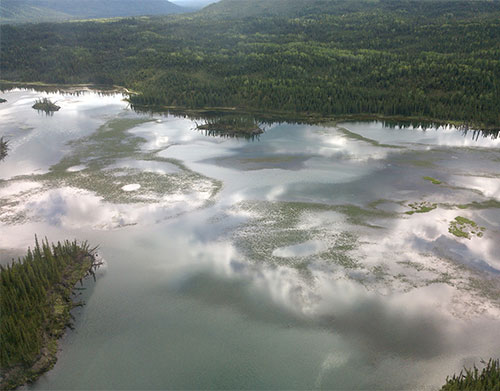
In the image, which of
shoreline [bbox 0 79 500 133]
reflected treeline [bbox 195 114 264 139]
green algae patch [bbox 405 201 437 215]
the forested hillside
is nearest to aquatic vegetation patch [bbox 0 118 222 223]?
reflected treeline [bbox 195 114 264 139]

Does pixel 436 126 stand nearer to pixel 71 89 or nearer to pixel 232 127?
pixel 232 127

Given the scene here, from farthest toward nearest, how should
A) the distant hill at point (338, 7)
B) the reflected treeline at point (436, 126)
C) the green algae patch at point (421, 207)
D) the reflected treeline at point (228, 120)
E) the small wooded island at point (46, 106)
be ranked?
the distant hill at point (338, 7)
the small wooded island at point (46, 106)
the reflected treeline at point (228, 120)
the reflected treeline at point (436, 126)
the green algae patch at point (421, 207)

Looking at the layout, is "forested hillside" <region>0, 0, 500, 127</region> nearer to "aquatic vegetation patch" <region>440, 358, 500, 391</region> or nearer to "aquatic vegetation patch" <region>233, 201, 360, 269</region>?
"aquatic vegetation patch" <region>233, 201, 360, 269</region>

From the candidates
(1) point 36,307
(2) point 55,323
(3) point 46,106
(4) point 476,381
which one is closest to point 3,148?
(3) point 46,106

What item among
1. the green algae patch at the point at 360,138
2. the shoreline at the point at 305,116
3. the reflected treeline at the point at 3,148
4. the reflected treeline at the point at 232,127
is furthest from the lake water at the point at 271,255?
the shoreline at the point at 305,116

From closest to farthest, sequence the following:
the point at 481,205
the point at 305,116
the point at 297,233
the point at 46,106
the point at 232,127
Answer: the point at 297,233 → the point at 481,205 → the point at 232,127 → the point at 305,116 → the point at 46,106

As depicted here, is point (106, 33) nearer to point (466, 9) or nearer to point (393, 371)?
point (466, 9)

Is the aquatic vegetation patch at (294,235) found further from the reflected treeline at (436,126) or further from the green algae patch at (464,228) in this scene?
the reflected treeline at (436,126)
